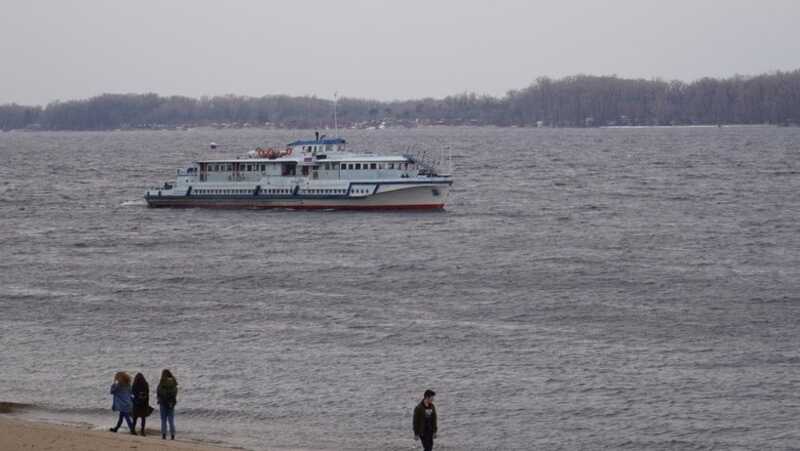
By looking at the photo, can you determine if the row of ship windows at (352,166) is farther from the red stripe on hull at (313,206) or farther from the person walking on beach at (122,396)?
the person walking on beach at (122,396)

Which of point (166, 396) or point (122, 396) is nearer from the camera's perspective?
point (166, 396)

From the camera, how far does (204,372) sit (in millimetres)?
38062

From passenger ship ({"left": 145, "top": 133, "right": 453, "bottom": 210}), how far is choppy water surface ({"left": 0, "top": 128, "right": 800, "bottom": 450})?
1.55 meters

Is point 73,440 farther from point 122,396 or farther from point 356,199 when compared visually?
point 356,199

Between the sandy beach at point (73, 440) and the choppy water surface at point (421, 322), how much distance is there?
8.36 feet

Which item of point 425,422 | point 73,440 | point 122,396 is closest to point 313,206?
point 122,396

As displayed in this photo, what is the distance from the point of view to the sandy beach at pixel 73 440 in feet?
87.2

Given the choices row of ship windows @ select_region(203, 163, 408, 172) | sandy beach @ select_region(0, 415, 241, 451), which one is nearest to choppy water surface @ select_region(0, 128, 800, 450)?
sandy beach @ select_region(0, 415, 241, 451)

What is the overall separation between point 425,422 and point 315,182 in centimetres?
6000

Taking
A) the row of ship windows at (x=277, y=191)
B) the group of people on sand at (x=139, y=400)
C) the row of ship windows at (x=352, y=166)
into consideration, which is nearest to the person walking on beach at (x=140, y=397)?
the group of people on sand at (x=139, y=400)

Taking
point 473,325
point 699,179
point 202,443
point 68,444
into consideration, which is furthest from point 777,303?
point 699,179

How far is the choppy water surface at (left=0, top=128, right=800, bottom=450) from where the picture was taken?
33.2 meters

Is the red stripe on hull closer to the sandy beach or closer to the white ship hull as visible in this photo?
the white ship hull

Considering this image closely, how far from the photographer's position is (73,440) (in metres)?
27.4
